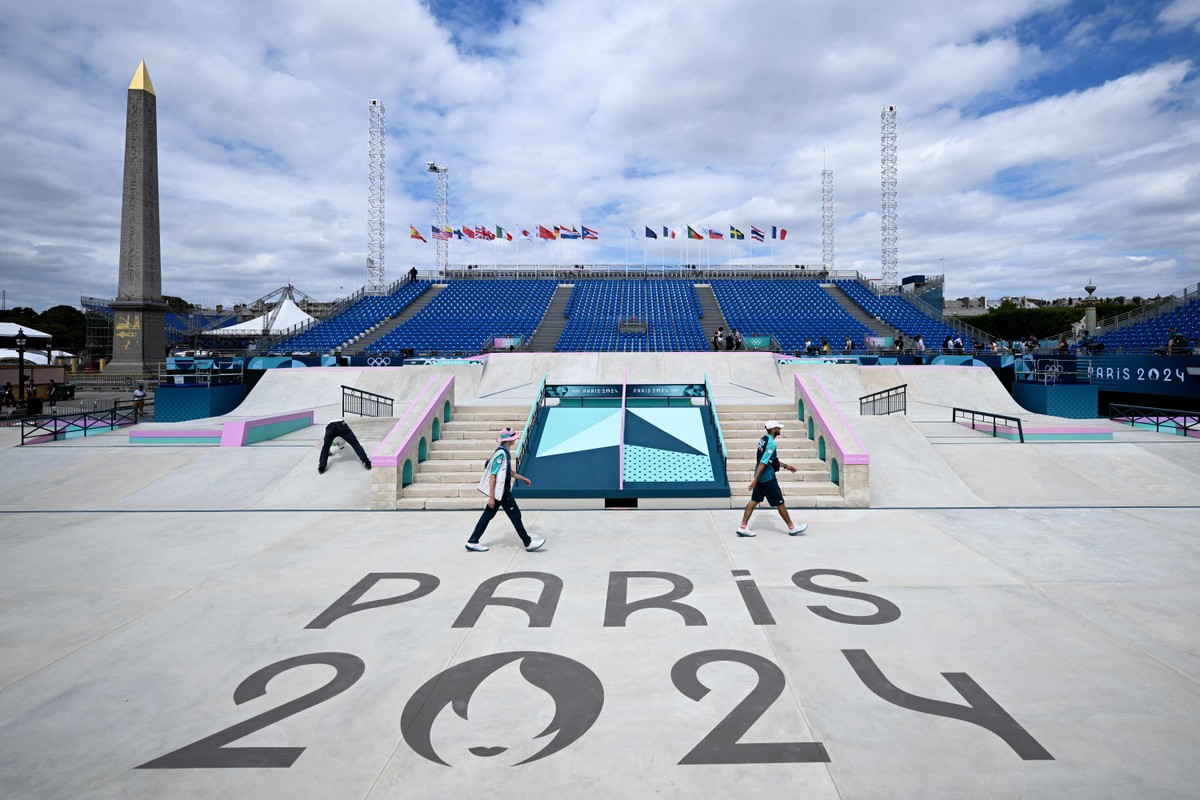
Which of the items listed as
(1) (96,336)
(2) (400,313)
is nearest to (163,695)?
(2) (400,313)

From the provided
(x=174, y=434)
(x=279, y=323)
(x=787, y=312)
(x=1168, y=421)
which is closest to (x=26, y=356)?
(x=279, y=323)

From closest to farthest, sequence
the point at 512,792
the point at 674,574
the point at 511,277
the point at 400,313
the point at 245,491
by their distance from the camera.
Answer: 1. the point at 512,792
2. the point at 674,574
3. the point at 245,491
4. the point at 400,313
5. the point at 511,277

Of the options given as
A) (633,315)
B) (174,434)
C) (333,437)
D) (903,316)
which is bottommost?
(174,434)

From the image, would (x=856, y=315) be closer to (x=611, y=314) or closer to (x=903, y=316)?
(x=903, y=316)

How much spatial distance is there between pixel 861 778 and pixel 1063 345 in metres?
32.9

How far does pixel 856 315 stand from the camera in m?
42.8

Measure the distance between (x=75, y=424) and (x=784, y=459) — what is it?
20.1 meters

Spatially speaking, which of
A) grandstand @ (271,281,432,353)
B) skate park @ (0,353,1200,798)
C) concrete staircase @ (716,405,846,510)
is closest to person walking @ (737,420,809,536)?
skate park @ (0,353,1200,798)

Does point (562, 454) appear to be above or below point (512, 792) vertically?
above

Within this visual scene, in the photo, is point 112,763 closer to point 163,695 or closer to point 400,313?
point 163,695

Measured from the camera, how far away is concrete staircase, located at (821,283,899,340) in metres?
38.0

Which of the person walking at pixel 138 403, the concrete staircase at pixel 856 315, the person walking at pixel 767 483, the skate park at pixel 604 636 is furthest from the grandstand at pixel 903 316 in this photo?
the person walking at pixel 138 403

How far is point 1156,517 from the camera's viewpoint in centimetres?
974

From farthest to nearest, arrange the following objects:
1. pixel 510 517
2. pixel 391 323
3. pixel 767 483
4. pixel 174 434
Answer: pixel 391 323 → pixel 174 434 → pixel 767 483 → pixel 510 517
